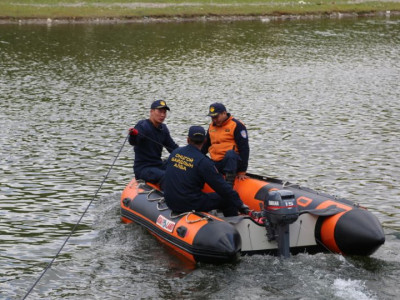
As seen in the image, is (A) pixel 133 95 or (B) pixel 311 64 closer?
(A) pixel 133 95

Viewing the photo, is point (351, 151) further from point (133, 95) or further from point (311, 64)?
point (311, 64)

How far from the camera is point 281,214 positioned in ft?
37.5

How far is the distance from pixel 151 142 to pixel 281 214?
418cm

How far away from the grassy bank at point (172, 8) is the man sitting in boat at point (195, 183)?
144 feet

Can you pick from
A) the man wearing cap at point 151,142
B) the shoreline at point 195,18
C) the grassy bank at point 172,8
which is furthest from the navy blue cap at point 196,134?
the grassy bank at point 172,8

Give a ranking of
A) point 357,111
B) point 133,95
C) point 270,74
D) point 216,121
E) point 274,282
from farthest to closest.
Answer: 1. point 270,74
2. point 133,95
3. point 357,111
4. point 216,121
5. point 274,282

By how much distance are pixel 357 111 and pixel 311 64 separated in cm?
1159

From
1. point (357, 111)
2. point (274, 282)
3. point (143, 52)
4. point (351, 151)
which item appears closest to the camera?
point (274, 282)

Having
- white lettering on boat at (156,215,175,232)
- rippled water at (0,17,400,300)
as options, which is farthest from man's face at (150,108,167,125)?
white lettering on boat at (156,215,175,232)

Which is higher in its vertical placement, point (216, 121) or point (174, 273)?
point (216, 121)

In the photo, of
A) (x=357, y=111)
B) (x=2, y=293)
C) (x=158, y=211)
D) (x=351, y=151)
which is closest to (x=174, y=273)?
(x=158, y=211)

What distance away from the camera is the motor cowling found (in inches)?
451

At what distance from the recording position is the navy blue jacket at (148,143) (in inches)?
579

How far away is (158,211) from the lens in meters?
13.0
